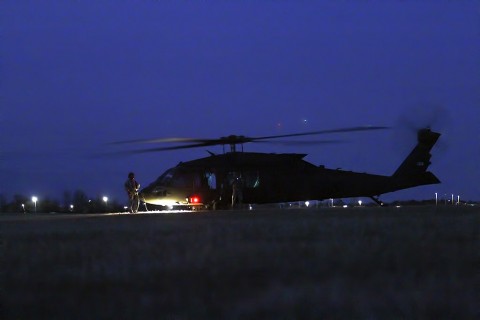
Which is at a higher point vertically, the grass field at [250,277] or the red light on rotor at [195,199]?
the red light on rotor at [195,199]

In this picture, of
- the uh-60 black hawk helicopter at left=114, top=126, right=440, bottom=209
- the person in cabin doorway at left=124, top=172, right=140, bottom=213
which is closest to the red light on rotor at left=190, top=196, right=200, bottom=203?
the uh-60 black hawk helicopter at left=114, top=126, right=440, bottom=209

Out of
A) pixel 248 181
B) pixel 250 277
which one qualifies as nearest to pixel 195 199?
pixel 248 181

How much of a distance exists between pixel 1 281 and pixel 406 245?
14.8ft

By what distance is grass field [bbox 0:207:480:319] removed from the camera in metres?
4.57

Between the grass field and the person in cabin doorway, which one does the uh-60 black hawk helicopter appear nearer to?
the person in cabin doorway

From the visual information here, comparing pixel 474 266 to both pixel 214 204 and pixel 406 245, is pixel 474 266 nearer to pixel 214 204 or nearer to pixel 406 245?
pixel 406 245

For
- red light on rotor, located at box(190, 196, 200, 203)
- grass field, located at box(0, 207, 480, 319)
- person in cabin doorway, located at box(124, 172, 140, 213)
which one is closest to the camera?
grass field, located at box(0, 207, 480, 319)

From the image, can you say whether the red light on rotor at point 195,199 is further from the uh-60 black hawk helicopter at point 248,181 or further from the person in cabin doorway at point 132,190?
the person in cabin doorway at point 132,190

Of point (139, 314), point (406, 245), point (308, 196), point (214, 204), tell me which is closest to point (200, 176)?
point (214, 204)

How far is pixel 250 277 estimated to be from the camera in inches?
216

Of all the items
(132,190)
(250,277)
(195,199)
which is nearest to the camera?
(250,277)

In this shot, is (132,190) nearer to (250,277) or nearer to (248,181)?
(248,181)

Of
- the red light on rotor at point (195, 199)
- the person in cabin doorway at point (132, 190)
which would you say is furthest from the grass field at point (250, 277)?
the red light on rotor at point (195, 199)

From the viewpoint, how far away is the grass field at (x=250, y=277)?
15.0 feet
